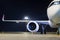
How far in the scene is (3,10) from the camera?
5.61 m

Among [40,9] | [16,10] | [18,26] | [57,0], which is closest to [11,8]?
[16,10]

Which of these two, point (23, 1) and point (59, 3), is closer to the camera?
point (59, 3)

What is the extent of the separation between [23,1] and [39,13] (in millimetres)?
761

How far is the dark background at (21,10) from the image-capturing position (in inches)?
215

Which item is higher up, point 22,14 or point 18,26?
point 22,14

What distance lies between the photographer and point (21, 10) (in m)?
5.66

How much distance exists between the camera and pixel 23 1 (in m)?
5.68

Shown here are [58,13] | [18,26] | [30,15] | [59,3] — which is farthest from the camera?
[18,26]

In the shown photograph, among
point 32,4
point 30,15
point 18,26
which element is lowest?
point 18,26

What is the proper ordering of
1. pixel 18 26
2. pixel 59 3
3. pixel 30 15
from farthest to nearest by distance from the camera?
pixel 18 26, pixel 30 15, pixel 59 3

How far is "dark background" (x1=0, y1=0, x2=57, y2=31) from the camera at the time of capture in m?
5.45

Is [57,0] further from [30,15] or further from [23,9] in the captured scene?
[23,9]

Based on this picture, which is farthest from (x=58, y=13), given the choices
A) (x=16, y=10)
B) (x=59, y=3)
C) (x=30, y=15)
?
(x=16, y=10)

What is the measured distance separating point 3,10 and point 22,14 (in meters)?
0.73
